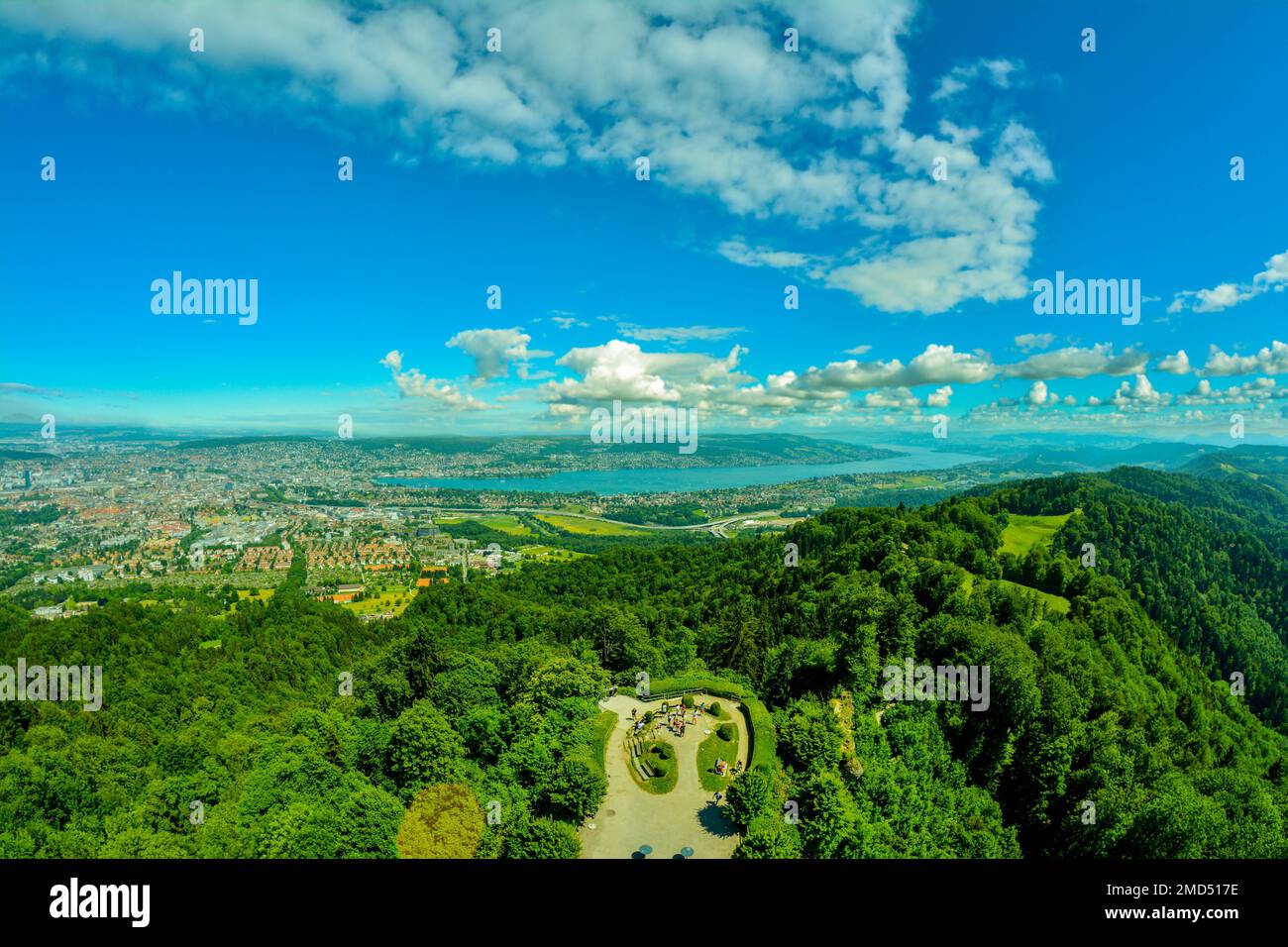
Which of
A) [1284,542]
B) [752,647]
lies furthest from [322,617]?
[1284,542]

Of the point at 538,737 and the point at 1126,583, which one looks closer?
the point at 538,737

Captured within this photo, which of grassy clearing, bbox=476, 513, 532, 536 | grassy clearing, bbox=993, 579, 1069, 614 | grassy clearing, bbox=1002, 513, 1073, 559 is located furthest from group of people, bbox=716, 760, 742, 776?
grassy clearing, bbox=476, 513, 532, 536

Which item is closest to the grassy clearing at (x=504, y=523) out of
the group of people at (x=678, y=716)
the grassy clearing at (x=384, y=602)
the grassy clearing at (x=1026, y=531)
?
the grassy clearing at (x=384, y=602)

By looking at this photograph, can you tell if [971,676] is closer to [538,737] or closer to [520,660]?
[538,737]

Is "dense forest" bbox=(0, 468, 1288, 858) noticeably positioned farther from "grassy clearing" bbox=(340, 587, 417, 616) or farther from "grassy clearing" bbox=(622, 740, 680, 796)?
"grassy clearing" bbox=(340, 587, 417, 616)
